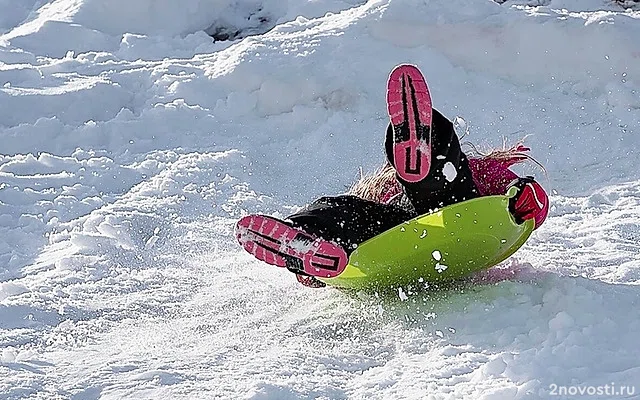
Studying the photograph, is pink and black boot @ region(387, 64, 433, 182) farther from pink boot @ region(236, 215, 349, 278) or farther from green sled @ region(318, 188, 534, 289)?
pink boot @ region(236, 215, 349, 278)

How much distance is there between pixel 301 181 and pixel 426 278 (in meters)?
1.48

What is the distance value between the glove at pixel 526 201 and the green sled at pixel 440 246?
0.06ft

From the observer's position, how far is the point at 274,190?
3.71 m

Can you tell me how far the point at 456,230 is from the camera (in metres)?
2.27

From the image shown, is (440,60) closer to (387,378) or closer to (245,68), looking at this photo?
A: (245,68)

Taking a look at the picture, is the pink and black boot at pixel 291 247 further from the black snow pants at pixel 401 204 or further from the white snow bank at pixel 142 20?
the white snow bank at pixel 142 20

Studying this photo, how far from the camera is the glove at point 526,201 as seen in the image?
7.68ft

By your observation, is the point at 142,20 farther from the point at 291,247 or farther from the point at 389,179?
the point at 291,247

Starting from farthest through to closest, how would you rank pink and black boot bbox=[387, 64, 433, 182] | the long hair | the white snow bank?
the white snow bank
the long hair
pink and black boot bbox=[387, 64, 433, 182]

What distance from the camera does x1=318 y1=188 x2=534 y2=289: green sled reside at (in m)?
2.27

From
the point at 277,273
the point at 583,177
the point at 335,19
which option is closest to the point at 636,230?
the point at 583,177

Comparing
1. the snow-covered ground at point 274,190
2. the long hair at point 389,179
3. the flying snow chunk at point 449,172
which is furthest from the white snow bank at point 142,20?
the flying snow chunk at point 449,172

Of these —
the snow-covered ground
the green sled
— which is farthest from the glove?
the snow-covered ground

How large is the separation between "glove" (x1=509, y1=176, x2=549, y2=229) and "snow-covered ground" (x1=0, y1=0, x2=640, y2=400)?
173 mm
